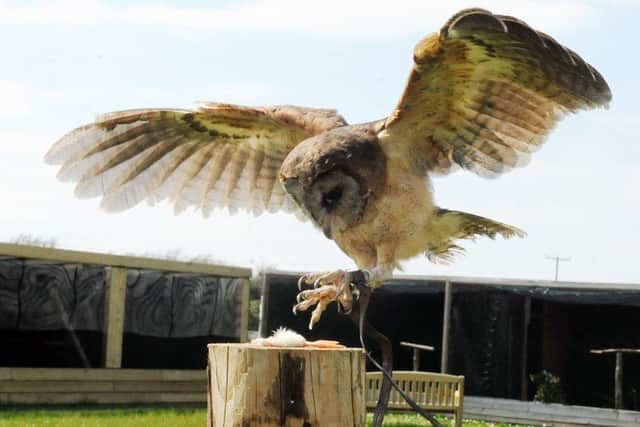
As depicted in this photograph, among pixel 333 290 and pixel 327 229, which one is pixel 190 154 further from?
pixel 333 290

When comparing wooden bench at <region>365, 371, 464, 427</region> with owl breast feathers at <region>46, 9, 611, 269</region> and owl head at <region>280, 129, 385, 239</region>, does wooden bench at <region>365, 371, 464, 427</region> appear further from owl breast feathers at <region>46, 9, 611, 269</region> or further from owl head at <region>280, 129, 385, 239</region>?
owl head at <region>280, 129, 385, 239</region>

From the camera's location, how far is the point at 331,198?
5512 mm

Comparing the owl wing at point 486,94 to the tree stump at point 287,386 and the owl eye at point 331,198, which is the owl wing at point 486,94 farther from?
the tree stump at point 287,386

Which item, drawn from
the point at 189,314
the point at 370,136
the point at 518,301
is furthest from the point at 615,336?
the point at 370,136

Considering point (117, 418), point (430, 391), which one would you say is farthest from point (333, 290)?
point (117, 418)

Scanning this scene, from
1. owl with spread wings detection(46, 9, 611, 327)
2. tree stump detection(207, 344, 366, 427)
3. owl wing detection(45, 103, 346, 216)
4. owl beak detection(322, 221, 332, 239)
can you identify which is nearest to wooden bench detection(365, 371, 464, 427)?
owl wing detection(45, 103, 346, 216)

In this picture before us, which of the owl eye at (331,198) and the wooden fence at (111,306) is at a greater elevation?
the owl eye at (331,198)

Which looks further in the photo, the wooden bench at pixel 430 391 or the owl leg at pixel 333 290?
the wooden bench at pixel 430 391

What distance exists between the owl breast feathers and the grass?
4.82 meters

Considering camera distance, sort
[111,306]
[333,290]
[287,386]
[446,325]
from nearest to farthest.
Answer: [287,386], [333,290], [446,325], [111,306]

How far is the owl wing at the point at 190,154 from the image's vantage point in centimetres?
672

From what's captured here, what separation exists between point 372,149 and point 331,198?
1.61 ft

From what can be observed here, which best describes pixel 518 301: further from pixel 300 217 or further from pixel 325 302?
pixel 325 302

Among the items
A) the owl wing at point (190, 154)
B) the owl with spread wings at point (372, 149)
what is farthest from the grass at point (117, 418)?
the owl with spread wings at point (372, 149)
